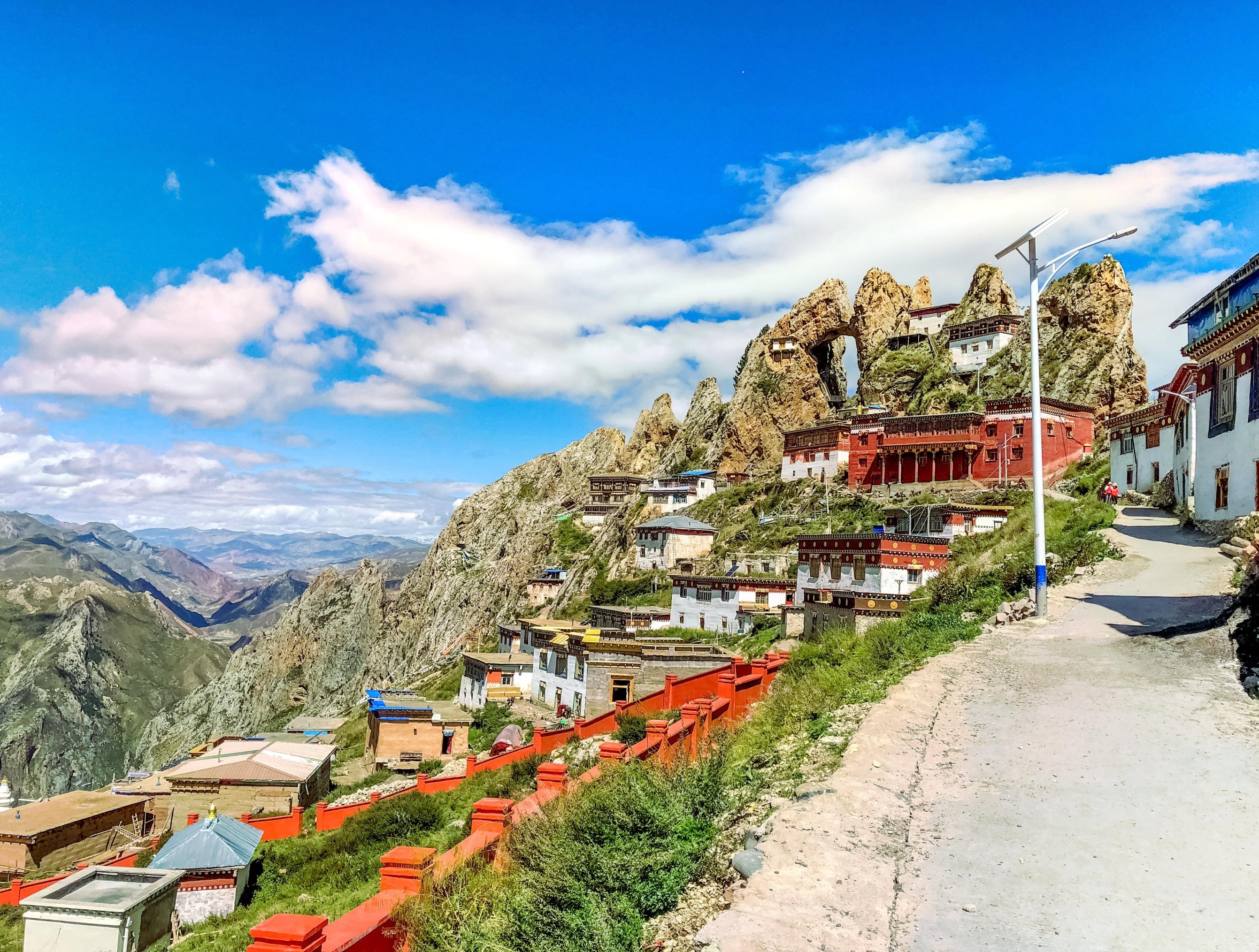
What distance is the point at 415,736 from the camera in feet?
120

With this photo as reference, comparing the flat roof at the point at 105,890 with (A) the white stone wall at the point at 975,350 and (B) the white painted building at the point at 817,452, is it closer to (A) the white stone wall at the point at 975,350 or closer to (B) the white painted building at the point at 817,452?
A: (B) the white painted building at the point at 817,452

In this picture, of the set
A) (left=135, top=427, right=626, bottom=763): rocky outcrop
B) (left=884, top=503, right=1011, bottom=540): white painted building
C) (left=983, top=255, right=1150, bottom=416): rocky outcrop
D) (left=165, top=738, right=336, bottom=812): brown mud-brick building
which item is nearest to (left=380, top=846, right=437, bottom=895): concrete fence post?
(left=165, top=738, right=336, bottom=812): brown mud-brick building

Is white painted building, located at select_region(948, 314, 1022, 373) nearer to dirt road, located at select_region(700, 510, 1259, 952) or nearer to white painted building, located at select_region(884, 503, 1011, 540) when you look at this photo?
white painted building, located at select_region(884, 503, 1011, 540)

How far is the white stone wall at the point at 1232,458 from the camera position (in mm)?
21781

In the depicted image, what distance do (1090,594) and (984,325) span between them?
6980cm

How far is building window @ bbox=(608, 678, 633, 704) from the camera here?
35.4m

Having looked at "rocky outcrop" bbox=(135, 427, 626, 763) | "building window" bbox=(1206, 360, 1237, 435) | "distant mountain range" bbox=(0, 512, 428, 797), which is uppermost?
"building window" bbox=(1206, 360, 1237, 435)

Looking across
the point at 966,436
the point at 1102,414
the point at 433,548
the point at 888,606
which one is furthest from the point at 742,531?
the point at 433,548

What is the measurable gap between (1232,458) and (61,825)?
41.0 m

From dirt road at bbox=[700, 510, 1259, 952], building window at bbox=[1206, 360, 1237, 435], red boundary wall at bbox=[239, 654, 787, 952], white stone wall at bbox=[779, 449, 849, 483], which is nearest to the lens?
dirt road at bbox=[700, 510, 1259, 952]

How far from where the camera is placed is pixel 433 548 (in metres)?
121

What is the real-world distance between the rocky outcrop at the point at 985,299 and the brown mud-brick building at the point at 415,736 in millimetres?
73471

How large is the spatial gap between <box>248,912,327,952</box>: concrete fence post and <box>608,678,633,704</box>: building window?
2913 cm

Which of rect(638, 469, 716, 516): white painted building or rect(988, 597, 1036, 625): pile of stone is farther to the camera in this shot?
rect(638, 469, 716, 516): white painted building
